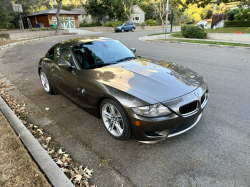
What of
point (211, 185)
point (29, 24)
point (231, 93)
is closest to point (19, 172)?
point (211, 185)

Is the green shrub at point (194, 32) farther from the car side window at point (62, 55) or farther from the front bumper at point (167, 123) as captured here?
the front bumper at point (167, 123)

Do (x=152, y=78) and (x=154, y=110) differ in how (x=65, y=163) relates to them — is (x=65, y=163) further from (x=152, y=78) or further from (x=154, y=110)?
Result: (x=152, y=78)

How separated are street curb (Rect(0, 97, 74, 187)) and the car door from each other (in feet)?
3.44

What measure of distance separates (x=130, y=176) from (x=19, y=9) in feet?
83.3

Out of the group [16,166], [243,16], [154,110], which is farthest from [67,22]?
[154,110]

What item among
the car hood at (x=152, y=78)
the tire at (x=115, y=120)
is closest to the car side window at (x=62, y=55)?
the car hood at (x=152, y=78)

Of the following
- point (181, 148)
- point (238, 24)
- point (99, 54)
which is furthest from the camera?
point (238, 24)

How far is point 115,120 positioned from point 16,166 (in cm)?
146

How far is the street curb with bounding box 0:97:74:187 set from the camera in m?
2.18

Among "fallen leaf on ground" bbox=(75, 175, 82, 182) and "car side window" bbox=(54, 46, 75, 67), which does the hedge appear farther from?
"fallen leaf on ground" bbox=(75, 175, 82, 182)

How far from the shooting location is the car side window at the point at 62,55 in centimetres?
367

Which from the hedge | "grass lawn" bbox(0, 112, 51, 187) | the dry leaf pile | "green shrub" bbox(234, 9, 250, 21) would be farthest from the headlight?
"green shrub" bbox(234, 9, 250, 21)

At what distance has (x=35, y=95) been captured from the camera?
5.00 m

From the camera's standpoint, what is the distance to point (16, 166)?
2.38 metres
